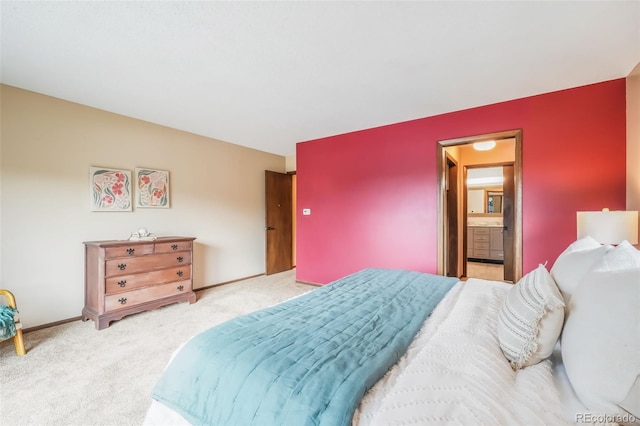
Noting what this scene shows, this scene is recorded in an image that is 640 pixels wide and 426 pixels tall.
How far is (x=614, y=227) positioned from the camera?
1.91 m

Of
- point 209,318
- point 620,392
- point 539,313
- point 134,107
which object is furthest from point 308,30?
point 209,318

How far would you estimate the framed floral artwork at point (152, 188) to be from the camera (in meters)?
3.49

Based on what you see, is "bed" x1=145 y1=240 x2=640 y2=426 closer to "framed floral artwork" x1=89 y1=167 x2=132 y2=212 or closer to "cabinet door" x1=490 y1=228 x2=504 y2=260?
"framed floral artwork" x1=89 y1=167 x2=132 y2=212

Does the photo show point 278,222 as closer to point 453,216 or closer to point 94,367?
point 453,216

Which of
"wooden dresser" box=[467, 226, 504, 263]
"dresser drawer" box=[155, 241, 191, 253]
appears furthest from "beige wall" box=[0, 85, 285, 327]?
"wooden dresser" box=[467, 226, 504, 263]

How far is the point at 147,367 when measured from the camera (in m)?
2.02

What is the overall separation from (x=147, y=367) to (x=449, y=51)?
Answer: 3.42 meters

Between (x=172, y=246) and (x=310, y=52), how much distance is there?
2790 millimetres

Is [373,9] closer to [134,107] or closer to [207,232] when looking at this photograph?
[134,107]

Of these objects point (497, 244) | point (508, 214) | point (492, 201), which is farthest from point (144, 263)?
point (492, 201)

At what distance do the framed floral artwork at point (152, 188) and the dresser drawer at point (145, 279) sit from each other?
988 millimetres

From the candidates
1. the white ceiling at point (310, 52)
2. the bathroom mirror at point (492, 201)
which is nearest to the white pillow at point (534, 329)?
the white ceiling at point (310, 52)

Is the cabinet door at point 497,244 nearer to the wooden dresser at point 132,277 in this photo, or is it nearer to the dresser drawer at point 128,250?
the wooden dresser at point 132,277

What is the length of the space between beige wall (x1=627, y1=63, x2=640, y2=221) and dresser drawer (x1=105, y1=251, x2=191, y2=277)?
4.74m
